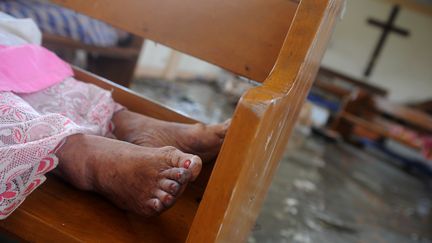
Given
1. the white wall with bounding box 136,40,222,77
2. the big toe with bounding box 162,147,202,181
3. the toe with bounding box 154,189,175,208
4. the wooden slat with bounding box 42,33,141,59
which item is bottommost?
the white wall with bounding box 136,40,222,77

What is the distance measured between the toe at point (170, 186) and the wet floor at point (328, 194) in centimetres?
133

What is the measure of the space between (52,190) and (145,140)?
20cm

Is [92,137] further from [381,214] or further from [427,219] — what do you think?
[427,219]

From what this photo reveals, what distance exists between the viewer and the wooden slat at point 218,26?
2.45ft

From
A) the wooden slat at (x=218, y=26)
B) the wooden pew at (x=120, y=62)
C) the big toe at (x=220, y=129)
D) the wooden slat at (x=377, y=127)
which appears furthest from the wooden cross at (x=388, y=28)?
the big toe at (x=220, y=129)

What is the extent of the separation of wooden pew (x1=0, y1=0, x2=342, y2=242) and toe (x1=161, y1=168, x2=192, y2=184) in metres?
0.06

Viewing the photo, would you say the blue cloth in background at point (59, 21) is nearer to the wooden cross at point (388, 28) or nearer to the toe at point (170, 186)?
the toe at point (170, 186)

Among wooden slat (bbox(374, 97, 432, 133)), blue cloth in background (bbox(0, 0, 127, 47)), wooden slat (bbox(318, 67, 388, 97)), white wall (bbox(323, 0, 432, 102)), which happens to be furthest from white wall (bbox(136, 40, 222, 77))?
white wall (bbox(323, 0, 432, 102))

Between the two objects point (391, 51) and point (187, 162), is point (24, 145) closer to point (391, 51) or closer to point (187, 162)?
point (187, 162)

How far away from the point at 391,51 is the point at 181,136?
7694 millimetres

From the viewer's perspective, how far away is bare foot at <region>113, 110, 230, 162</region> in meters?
0.69

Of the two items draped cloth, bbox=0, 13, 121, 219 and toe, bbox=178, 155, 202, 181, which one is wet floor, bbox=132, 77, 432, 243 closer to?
draped cloth, bbox=0, 13, 121, 219

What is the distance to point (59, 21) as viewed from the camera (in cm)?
164

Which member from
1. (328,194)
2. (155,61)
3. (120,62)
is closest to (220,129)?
(120,62)
